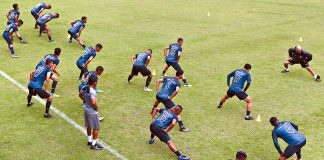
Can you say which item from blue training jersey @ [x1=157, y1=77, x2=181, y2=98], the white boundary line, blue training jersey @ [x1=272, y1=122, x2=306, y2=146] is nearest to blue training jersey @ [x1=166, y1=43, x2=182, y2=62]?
blue training jersey @ [x1=157, y1=77, x2=181, y2=98]

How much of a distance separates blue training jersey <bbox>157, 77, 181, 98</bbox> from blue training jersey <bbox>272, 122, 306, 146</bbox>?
380 cm

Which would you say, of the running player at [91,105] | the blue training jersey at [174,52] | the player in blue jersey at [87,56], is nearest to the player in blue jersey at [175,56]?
the blue training jersey at [174,52]

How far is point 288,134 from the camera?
11.2 metres

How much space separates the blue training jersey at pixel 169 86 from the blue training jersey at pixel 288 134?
3.80 metres

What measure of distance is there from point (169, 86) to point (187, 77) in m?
5.30

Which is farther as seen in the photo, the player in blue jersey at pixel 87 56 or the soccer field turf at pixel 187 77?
the player in blue jersey at pixel 87 56

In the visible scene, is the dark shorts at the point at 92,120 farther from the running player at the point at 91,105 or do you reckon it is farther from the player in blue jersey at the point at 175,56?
the player in blue jersey at the point at 175,56

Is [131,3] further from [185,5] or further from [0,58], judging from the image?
[0,58]

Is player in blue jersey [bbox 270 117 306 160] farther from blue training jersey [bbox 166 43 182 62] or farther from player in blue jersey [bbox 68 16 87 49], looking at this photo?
player in blue jersey [bbox 68 16 87 49]

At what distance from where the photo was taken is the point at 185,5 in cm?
3412

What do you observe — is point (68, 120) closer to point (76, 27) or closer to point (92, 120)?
point (92, 120)

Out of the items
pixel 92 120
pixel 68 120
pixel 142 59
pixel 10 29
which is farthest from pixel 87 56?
pixel 10 29

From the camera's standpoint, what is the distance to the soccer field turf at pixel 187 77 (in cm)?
1259

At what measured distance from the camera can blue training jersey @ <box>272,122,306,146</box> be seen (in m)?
11.1
